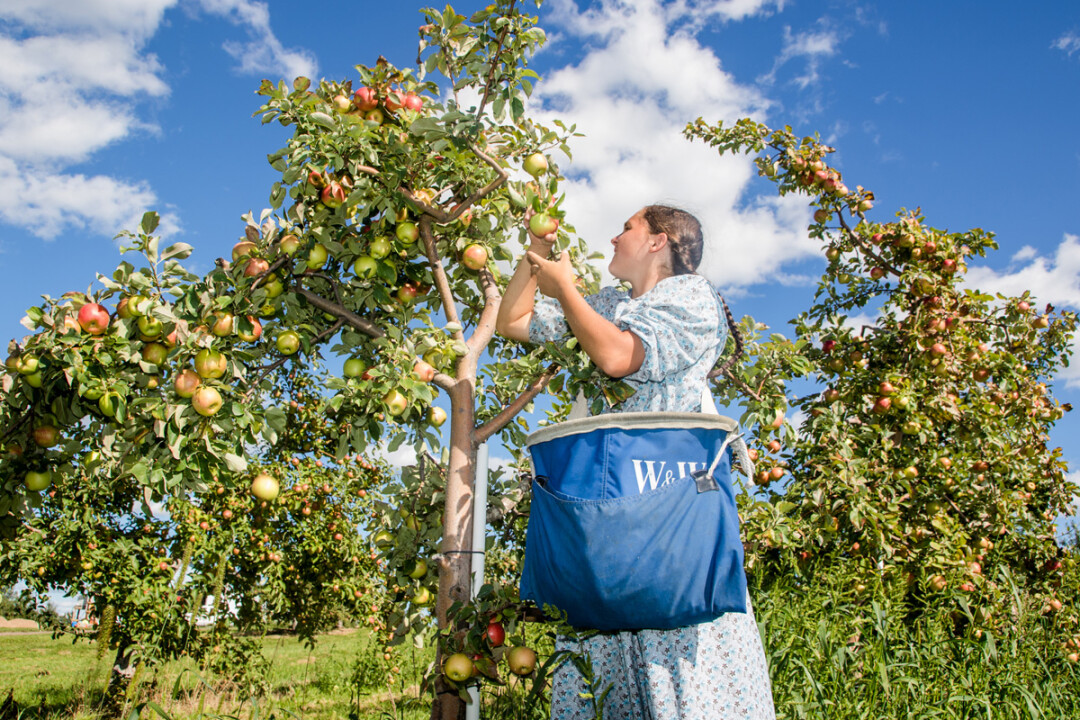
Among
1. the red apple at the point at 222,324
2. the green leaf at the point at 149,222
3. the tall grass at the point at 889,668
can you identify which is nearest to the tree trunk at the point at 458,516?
the red apple at the point at 222,324

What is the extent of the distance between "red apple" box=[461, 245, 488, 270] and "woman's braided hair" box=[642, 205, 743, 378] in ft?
2.08

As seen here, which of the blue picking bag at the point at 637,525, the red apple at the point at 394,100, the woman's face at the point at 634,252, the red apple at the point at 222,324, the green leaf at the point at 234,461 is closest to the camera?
the blue picking bag at the point at 637,525

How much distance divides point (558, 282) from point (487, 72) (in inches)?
32.4

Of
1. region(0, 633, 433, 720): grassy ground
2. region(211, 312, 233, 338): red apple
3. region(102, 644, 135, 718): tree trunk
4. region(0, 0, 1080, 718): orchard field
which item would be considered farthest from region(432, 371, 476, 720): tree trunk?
region(102, 644, 135, 718): tree trunk

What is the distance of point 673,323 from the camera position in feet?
4.85

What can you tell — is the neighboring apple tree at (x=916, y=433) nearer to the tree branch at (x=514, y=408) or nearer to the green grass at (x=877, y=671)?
the green grass at (x=877, y=671)

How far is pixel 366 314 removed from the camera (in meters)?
2.45

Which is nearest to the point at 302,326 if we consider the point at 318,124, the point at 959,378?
the point at 318,124

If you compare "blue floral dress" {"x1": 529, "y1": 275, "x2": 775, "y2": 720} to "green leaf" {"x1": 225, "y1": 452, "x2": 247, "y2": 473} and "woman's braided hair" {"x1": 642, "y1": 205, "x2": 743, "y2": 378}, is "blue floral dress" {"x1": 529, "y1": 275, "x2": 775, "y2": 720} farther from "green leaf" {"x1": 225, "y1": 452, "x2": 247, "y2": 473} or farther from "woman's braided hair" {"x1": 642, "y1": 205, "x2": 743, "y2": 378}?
"green leaf" {"x1": 225, "y1": 452, "x2": 247, "y2": 473}

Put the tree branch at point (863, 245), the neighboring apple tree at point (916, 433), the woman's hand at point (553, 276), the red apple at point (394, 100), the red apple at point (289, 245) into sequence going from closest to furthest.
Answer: the woman's hand at point (553, 276) → the red apple at point (289, 245) → the red apple at point (394, 100) → the neighboring apple tree at point (916, 433) → the tree branch at point (863, 245)

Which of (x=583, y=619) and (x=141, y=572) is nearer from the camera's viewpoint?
(x=583, y=619)

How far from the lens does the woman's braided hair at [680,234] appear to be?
1750 millimetres

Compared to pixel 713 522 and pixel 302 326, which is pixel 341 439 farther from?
pixel 713 522

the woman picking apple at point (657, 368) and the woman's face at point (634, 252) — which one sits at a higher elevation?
the woman's face at point (634, 252)
